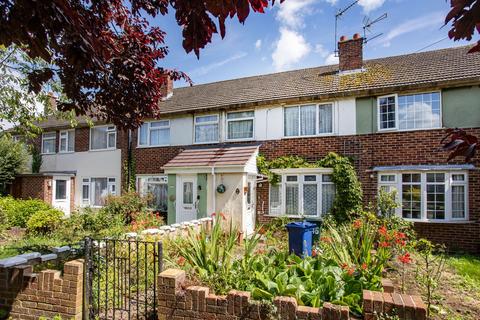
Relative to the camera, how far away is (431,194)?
9.92 metres

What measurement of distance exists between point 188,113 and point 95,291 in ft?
34.3

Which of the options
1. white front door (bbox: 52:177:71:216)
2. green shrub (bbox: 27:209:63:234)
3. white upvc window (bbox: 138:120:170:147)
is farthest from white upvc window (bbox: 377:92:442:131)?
white front door (bbox: 52:177:71:216)

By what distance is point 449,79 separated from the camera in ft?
31.9

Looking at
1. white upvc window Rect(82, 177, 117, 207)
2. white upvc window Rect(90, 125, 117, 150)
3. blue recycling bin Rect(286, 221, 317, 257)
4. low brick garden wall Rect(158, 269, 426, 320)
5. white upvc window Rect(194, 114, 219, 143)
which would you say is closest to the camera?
low brick garden wall Rect(158, 269, 426, 320)

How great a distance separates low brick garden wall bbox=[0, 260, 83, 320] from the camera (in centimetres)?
416

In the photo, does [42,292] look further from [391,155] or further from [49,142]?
[49,142]

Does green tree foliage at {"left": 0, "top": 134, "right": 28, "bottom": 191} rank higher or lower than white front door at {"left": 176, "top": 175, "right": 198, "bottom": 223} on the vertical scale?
higher

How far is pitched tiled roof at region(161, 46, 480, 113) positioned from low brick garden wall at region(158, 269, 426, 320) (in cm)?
930

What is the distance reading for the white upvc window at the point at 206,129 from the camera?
13672mm

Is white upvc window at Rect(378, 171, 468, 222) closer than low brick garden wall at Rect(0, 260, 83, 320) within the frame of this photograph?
No

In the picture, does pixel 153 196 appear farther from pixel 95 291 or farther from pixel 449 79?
pixel 449 79

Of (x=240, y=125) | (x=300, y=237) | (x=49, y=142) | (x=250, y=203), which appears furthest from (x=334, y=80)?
(x=49, y=142)

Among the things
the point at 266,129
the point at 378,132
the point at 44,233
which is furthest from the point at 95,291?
the point at 378,132

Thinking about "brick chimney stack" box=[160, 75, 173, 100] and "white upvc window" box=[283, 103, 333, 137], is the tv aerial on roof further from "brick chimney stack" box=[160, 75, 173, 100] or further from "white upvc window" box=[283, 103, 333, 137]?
"brick chimney stack" box=[160, 75, 173, 100]
